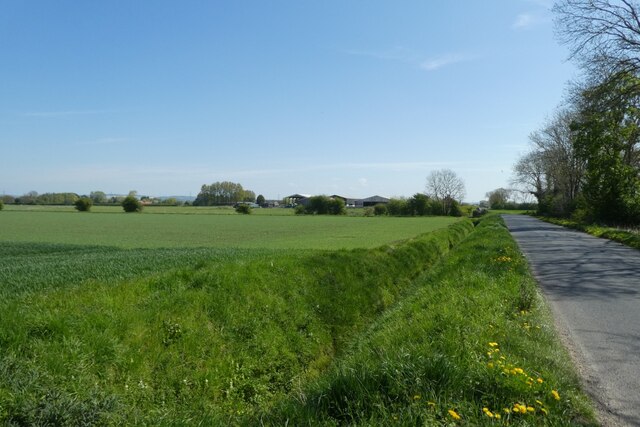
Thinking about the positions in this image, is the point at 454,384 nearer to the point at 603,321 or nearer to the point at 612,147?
the point at 603,321

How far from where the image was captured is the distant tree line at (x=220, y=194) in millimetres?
154500

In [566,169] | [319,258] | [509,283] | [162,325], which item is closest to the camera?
[162,325]

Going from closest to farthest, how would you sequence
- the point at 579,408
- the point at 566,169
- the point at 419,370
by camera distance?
the point at 579,408 → the point at 419,370 → the point at 566,169

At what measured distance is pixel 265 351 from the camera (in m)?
8.10

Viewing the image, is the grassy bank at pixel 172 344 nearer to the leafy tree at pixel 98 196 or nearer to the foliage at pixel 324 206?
the foliage at pixel 324 206

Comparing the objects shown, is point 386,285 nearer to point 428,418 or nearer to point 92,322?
point 92,322

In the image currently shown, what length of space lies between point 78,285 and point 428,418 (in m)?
7.58

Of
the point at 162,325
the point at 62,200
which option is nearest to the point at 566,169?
the point at 162,325

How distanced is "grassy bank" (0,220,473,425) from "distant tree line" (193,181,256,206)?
147m

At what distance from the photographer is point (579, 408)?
414cm

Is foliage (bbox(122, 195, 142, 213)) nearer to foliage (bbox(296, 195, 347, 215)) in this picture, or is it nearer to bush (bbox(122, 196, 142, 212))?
bush (bbox(122, 196, 142, 212))

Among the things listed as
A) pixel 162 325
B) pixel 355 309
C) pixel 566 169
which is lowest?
pixel 355 309

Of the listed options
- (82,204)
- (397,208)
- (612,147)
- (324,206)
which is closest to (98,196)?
(82,204)

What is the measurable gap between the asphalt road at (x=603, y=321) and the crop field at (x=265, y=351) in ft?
1.15
